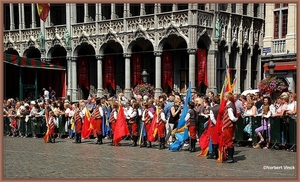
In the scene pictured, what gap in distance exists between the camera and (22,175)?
10312mm

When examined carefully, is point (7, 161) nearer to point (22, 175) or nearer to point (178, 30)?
point (22, 175)

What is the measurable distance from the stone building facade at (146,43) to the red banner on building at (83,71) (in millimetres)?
84

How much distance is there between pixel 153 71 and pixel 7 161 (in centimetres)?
2119

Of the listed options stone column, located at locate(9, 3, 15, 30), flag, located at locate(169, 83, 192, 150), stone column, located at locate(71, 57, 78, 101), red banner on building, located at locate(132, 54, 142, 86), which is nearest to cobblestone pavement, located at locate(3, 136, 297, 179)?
flag, located at locate(169, 83, 192, 150)

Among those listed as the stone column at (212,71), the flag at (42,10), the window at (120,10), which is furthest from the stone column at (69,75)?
the stone column at (212,71)

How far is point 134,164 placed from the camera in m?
11.8

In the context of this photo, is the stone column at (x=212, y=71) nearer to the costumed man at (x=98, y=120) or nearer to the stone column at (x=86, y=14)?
the stone column at (x=86, y=14)

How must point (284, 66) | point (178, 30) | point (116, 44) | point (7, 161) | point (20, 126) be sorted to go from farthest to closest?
point (116, 44), point (178, 30), point (284, 66), point (20, 126), point (7, 161)

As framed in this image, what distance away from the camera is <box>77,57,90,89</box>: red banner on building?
3647 centimetres

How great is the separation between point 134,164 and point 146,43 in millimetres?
21664

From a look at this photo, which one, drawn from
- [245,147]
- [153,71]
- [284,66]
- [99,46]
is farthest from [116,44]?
[245,147]

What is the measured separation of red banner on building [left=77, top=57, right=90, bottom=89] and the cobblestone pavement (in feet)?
68.2

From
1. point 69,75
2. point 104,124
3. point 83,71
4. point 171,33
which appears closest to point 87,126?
point 104,124

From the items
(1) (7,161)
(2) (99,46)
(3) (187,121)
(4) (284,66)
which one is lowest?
(1) (7,161)
